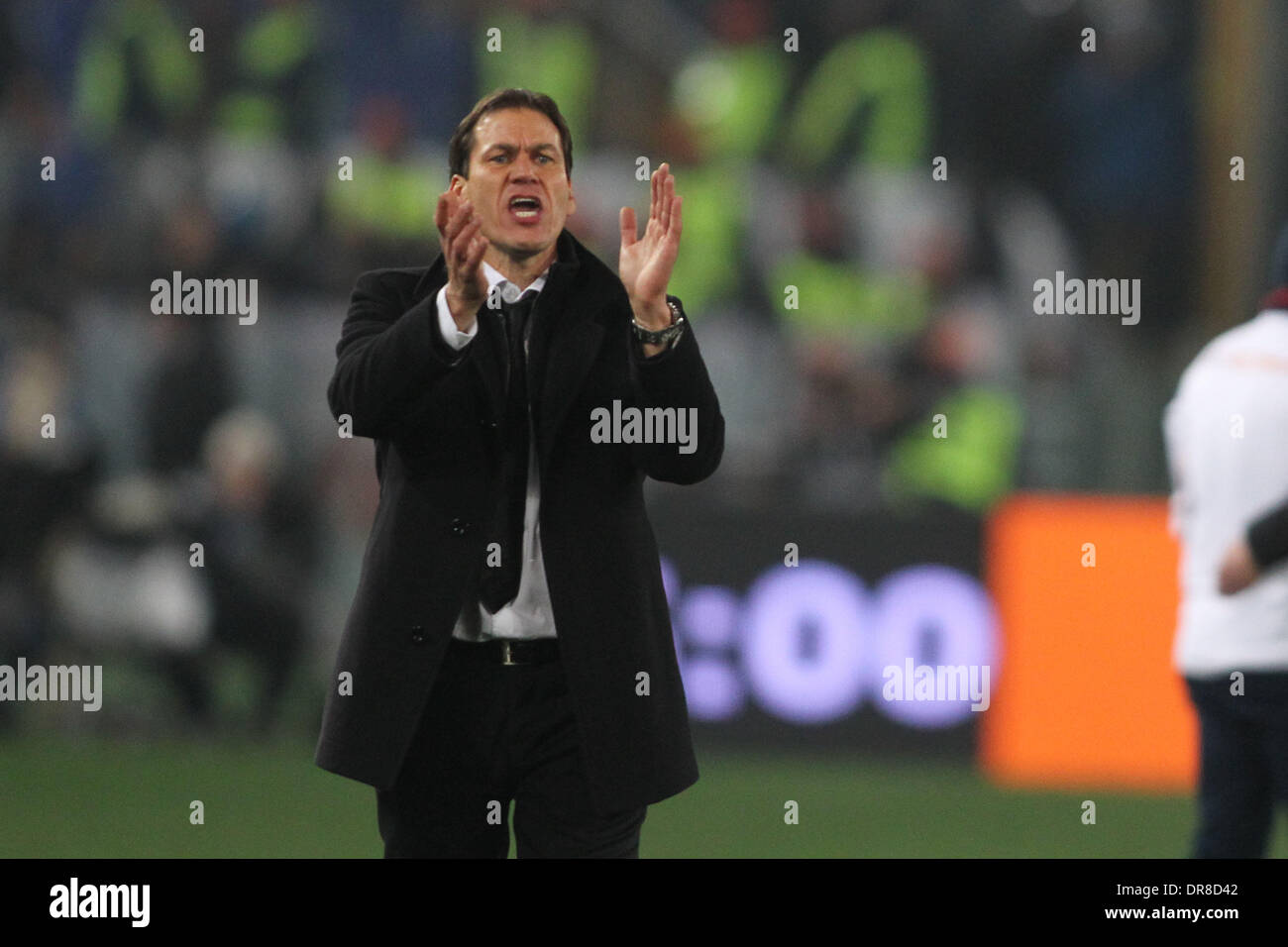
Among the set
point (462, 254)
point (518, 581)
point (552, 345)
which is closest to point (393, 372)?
point (462, 254)

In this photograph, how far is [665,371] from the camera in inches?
140

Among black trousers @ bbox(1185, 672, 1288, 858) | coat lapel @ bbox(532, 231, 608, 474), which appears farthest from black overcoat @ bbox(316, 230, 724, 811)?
black trousers @ bbox(1185, 672, 1288, 858)

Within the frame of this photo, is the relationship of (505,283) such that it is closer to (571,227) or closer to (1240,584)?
(1240,584)

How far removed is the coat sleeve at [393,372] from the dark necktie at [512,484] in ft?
0.60

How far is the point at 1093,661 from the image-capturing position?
8.64 metres

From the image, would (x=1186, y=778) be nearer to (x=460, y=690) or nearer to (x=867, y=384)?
(x=867, y=384)

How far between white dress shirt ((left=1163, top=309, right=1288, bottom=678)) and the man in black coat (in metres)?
1.47

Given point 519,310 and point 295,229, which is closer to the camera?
point 519,310

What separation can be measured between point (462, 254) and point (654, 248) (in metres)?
0.37

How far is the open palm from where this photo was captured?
358 centimetres

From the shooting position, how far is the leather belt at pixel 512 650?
12.1 feet

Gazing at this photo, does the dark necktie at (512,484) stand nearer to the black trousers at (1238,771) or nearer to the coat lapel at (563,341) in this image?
the coat lapel at (563,341)
